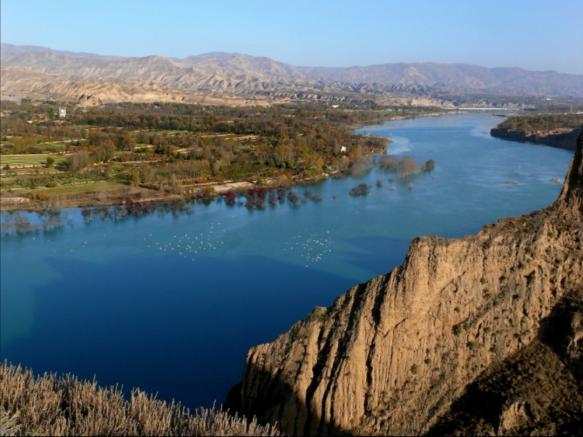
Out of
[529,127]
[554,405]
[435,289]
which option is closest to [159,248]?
[435,289]

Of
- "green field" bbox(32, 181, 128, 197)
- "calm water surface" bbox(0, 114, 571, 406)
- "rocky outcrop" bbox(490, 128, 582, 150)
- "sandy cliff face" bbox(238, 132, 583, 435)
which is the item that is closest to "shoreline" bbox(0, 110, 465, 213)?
"green field" bbox(32, 181, 128, 197)

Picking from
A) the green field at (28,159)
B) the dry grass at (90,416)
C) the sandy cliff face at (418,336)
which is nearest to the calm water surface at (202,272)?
the sandy cliff face at (418,336)

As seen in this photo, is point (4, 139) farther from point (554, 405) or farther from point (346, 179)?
point (554, 405)

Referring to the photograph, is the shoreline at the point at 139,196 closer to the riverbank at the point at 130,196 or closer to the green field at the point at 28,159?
the riverbank at the point at 130,196

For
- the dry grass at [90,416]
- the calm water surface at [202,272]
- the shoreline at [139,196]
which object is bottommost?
the calm water surface at [202,272]

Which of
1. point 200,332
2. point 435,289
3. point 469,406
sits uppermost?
point 435,289

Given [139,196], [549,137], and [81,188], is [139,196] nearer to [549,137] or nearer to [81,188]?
[81,188]

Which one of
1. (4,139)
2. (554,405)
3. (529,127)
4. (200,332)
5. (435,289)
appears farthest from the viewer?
(529,127)
